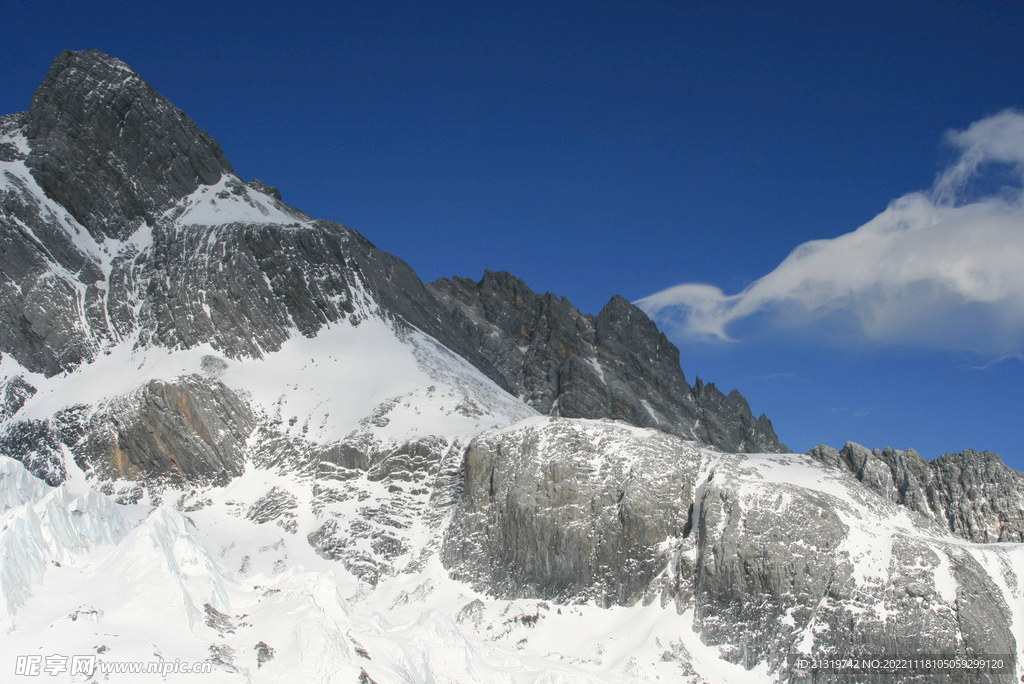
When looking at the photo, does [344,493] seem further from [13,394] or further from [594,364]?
[594,364]

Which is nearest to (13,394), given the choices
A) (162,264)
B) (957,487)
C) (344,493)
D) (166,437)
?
(166,437)

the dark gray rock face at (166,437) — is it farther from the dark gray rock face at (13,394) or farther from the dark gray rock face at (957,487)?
the dark gray rock face at (957,487)

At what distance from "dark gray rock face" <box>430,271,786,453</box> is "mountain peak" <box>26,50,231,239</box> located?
150ft

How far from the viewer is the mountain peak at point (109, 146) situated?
91000 mm

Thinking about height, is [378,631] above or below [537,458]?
below

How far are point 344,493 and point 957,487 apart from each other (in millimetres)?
48329

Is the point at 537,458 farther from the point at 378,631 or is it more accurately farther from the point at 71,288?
the point at 71,288

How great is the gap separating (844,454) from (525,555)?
2598 centimetres

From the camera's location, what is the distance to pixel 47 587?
32031 mm

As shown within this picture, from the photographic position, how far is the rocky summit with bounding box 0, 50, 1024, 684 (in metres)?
36.3

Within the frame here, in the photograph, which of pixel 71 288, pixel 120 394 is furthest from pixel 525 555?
pixel 71 288

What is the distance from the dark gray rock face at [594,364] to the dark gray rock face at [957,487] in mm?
45267

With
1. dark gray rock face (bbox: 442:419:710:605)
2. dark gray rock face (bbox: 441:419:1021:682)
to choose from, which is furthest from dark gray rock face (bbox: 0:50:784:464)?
dark gray rock face (bbox: 441:419:1021:682)

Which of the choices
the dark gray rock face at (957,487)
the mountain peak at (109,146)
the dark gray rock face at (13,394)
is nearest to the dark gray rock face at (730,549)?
the dark gray rock face at (957,487)
